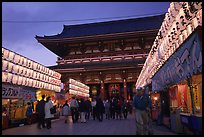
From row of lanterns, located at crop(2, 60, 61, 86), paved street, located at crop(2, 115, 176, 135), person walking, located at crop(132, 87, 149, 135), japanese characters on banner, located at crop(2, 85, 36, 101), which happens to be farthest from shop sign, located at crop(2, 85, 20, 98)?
person walking, located at crop(132, 87, 149, 135)

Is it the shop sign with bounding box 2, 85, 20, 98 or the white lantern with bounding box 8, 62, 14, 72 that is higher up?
the white lantern with bounding box 8, 62, 14, 72

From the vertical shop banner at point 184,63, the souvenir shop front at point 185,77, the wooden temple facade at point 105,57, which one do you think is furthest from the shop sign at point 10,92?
the wooden temple facade at point 105,57

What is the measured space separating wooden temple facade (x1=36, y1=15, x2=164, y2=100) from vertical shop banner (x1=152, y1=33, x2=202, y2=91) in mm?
16689

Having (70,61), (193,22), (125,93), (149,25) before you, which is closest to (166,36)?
(193,22)

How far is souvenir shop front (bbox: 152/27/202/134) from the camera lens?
6.16 metres

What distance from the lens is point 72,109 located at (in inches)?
604

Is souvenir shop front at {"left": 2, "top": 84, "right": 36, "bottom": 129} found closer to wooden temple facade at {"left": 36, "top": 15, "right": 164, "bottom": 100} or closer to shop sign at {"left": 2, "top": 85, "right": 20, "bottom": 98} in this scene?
shop sign at {"left": 2, "top": 85, "right": 20, "bottom": 98}

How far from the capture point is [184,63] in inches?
282

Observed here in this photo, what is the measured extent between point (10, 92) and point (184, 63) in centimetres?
923

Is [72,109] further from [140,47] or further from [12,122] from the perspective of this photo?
[140,47]

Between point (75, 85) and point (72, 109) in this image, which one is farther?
point (75, 85)

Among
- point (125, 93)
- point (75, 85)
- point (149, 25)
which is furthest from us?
point (149, 25)

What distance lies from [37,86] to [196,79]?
10.6m

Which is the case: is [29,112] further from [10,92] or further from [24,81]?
[10,92]
